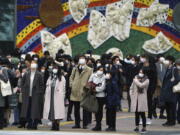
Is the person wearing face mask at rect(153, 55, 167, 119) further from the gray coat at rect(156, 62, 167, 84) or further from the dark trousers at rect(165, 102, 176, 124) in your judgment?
A: the dark trousers at rect(165, 102, 176, 124)

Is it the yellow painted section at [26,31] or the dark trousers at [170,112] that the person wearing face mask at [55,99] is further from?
the yellow painted section at [26,31]

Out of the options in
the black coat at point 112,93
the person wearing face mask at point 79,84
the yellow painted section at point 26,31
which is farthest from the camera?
the yellow painted section at point 26,31

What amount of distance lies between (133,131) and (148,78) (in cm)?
189

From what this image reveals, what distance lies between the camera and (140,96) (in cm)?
1897

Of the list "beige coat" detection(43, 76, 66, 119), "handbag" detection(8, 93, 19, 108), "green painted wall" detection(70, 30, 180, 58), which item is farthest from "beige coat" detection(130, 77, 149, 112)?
"green painted wall" detection(70, 30, 180, 58)

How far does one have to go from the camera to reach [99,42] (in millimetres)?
33000

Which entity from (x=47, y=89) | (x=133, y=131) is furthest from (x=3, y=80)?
(x=133, y=131)

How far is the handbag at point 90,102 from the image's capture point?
19203 millimetres

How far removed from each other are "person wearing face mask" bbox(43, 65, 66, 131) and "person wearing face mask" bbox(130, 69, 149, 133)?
69.8 inches

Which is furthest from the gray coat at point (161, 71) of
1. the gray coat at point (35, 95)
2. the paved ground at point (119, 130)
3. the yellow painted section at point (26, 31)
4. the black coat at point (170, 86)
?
the yellow painted section at point (26, 31)

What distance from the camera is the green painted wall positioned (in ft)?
107

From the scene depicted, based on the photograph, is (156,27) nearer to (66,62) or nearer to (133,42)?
(133,42)

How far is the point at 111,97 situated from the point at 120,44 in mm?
14315

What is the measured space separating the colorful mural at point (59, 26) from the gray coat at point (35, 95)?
12.6m
